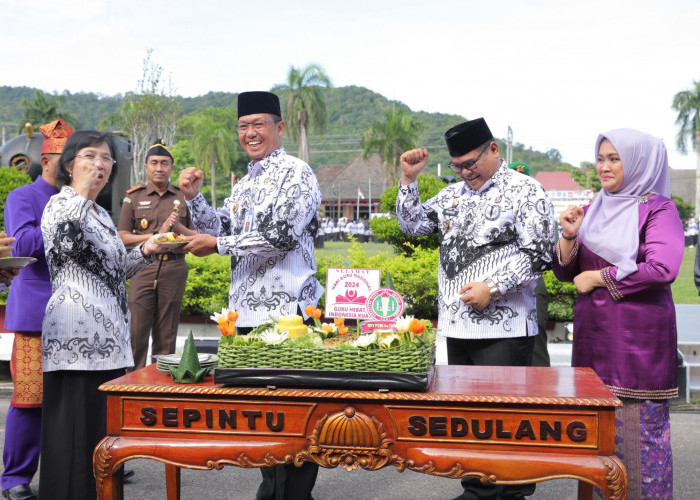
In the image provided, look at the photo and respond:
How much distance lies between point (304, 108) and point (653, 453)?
168ft

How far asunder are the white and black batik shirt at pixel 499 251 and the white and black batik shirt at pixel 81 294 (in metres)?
1.62

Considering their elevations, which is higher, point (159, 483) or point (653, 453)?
point (653, 453)

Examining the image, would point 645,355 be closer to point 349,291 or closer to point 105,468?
point 349,291

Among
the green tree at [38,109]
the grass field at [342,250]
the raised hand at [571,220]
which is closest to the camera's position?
the raised hand at [571,220]

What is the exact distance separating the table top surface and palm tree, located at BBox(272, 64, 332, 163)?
49.4 m

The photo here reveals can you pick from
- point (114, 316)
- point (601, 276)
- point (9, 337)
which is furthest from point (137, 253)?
point (9, 337)

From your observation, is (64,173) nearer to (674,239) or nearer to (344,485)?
(344,485)

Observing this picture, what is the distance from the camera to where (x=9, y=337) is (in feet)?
24.7

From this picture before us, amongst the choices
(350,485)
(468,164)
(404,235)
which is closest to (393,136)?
(404,235)

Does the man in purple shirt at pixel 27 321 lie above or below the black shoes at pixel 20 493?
above

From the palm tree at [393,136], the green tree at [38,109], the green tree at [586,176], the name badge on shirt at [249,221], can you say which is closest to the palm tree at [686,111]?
the green tree at [586,176]

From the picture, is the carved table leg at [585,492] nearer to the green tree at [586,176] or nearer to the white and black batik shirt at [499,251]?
the white and black batik shirt at [499,251]

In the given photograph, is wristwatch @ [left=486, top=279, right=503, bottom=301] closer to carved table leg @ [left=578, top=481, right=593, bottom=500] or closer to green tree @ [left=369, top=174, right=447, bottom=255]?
carved table leg @ [left=578, top=481, right=593, bottom=500]

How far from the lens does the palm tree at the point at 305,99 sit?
52.1 m
